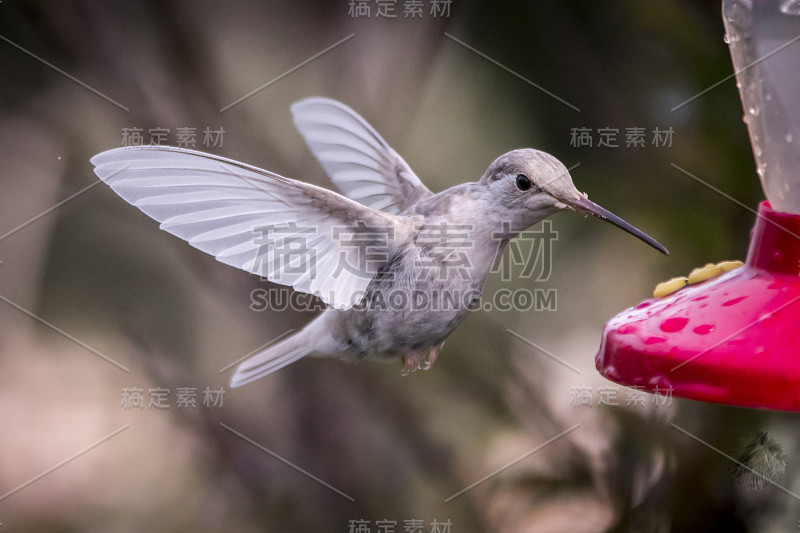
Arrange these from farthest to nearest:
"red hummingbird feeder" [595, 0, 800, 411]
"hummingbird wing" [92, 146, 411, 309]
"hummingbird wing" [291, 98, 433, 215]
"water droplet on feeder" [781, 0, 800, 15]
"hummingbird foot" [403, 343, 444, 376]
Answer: "hummingbird wing" [291, 98, 433, 215], "hummingbird foot" [403, 343, 444, 376], "water droplet on feeder" [781, 0, 800, 15], "hummingbird wing" [92, 146, 411, 309], "red hummingbird feeder" [595, 0, 800, 411]

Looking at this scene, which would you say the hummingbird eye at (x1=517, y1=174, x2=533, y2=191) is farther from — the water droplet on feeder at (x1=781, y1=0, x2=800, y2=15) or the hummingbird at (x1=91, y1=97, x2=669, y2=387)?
the water droplet on feeder at (x1=781, y1=0, x2=800, y2=15)

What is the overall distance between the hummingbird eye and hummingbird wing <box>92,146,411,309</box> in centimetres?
30

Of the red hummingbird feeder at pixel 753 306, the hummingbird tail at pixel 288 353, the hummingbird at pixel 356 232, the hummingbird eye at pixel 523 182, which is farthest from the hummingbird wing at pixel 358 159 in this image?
the red hummingbird feeder at pixel 753 306

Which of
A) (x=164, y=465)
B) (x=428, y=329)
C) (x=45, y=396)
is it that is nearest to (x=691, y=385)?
(x=428, y=329)

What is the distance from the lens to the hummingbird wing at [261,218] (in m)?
1.55

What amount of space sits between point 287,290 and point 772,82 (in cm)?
176

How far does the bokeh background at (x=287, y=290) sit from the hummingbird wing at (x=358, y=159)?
2.39ft

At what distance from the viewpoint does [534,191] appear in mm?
1778

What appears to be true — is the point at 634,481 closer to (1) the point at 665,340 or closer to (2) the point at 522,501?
(2) the point at 522,501

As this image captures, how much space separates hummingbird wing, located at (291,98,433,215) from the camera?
237 centimetres

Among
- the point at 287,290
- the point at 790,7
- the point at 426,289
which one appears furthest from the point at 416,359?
the point at 790,7

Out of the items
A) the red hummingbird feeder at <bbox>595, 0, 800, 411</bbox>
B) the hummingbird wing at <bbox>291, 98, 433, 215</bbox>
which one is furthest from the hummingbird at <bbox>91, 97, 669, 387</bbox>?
the hummingbird wing at <bbox>291, 98, 433, 215</bbox>

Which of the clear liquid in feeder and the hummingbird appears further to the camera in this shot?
the clear liquid in feeder

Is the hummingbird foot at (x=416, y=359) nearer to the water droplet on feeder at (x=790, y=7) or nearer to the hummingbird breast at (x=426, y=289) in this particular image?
the hummingbird breast at (x=426, y=289)
